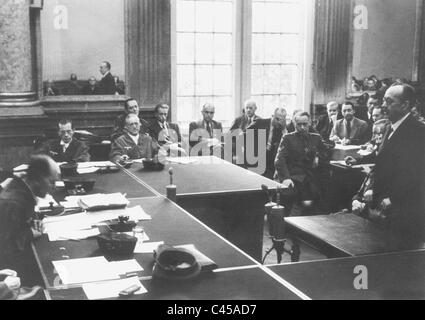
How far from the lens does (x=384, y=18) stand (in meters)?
9.48

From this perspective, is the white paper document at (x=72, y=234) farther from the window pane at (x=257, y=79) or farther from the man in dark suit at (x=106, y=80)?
the window pane at (x=257, y=79)

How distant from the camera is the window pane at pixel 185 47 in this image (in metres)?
8.57

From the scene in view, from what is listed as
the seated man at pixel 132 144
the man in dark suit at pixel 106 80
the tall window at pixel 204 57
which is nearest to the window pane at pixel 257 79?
the tall window at pixel 204 57

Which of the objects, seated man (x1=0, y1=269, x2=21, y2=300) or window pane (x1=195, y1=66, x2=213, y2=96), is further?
window pane (x1=195, y1=66, x2=213, y2=96)

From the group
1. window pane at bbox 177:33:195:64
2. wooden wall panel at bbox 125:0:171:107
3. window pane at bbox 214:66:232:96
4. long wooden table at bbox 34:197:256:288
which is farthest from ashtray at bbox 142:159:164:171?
window pane at bbox 214:66:232:96

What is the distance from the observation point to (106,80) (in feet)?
25.8

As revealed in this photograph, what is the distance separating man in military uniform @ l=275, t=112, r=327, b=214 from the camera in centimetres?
615

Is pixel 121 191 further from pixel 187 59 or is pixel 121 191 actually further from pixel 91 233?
pixel 187 59

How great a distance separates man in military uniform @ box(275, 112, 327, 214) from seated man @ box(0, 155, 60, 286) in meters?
3.23

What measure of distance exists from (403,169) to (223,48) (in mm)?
5315

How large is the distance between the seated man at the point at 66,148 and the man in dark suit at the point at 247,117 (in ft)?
8.27

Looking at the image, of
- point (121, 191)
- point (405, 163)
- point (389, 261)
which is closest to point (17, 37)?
point (121, 191)

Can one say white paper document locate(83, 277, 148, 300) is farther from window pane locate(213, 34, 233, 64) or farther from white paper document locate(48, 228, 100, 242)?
window pane locate(213, 34, 233, 64)

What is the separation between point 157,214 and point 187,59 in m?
5.07
